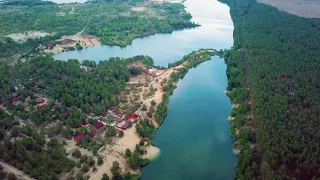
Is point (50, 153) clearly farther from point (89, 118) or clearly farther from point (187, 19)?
point (187, 19)

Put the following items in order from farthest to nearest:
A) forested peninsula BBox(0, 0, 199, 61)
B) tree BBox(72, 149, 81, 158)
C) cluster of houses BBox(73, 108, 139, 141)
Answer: forested peninsula BBox(0, 0, 199, 61) < cluster of houses BBox(73, 108, 139, 141) < tree BBox(72, 149, 81, 158)

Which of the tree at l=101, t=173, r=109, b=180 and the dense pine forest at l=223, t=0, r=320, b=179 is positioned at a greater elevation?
the dense pine forest at l=223, t=0, r=320, b=179

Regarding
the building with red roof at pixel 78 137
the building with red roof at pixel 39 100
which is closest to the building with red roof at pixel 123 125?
the building with red roof at pixel 78 137

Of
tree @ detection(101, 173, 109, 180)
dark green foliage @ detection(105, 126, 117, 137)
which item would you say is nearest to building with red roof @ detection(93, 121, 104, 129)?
dark green foliage @ detection(105, 126, 117, 137)

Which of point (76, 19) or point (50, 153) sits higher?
point (76, 19)

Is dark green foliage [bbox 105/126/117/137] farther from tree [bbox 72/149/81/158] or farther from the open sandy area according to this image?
tree [bbox 72/149/81/158]

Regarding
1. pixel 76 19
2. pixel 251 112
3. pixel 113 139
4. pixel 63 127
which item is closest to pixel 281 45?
pixel 251 112

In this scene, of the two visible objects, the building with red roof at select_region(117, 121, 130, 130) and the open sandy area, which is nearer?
the open sandy area
